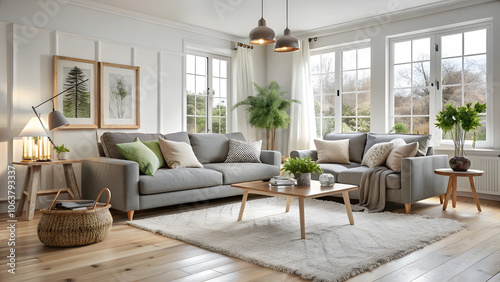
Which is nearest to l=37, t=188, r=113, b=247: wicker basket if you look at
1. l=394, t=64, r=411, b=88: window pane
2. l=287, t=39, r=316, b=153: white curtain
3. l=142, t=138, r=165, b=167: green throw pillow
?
l=142, t=138, r=165, b=167: green throw pillow

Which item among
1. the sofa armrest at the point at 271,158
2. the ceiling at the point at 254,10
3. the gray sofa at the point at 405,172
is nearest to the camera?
the gray sofa at the point at 405,172

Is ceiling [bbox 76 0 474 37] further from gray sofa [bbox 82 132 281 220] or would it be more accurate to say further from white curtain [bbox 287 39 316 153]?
gray sofa [bbox 82 132 281 220]

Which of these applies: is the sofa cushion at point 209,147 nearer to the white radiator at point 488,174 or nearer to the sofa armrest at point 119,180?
the sofa armrest at point 119,180

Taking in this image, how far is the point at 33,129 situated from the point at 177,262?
244 centimetres

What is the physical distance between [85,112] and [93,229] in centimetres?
226

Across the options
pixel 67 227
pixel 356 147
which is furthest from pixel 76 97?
pixel 356 147

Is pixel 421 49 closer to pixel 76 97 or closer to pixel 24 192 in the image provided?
pixel 76 97

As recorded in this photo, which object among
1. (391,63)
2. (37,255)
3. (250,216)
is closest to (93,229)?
(37,255)

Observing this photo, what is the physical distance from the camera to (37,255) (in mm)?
2795

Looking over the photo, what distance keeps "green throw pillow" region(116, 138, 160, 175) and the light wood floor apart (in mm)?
827

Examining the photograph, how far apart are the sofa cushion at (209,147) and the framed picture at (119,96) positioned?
2.76 ft

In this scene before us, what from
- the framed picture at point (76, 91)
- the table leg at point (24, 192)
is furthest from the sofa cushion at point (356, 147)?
the table leg at point (24, 192)

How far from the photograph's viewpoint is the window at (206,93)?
6.21 m

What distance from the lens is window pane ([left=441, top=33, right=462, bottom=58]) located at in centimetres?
531
